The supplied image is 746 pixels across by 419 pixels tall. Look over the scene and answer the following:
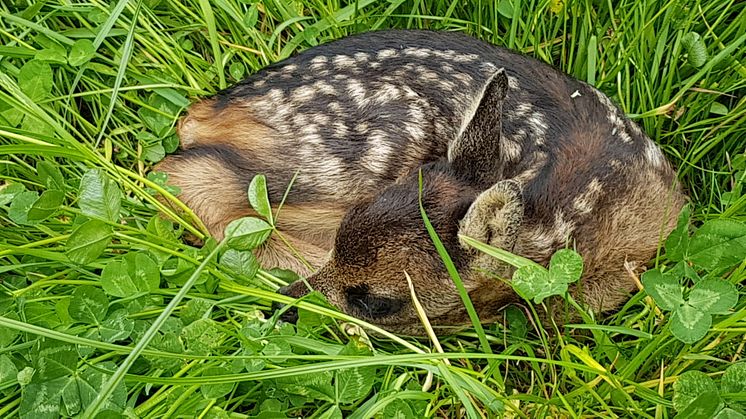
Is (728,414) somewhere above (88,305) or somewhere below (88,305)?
below

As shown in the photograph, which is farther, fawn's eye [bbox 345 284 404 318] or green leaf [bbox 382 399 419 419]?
fawn's eye [bbox 345 284 404 318]

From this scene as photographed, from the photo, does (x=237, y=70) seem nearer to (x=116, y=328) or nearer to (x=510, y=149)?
(x=510, y=149)

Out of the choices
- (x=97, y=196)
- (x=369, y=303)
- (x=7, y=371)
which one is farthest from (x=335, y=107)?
(x=7, y=371)

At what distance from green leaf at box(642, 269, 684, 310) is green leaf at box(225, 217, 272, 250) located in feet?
3.83

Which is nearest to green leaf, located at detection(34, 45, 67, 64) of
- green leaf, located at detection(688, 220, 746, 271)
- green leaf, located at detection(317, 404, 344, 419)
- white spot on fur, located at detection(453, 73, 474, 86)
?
white spot on fur, located at detection(453, 73, 474, 86)

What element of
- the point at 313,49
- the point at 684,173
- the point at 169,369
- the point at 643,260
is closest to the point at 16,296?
A: the point at 169,369

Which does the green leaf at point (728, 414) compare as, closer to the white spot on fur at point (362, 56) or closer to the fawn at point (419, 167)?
the fawn at point (419, 167)

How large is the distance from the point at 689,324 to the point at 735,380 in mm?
201

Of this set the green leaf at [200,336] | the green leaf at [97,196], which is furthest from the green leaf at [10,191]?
the green leaf at [200,336]

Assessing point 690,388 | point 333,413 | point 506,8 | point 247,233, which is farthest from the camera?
point 506,8

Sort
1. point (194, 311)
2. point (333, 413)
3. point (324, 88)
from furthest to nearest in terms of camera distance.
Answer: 1. point (324, 88)
2. point (194, 311)
3. point (333, 413)

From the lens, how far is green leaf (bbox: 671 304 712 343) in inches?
88.1

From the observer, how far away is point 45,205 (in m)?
2.60

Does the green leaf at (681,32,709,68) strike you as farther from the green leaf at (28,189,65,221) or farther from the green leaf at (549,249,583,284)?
the green leaf at (28,189,65,221)
